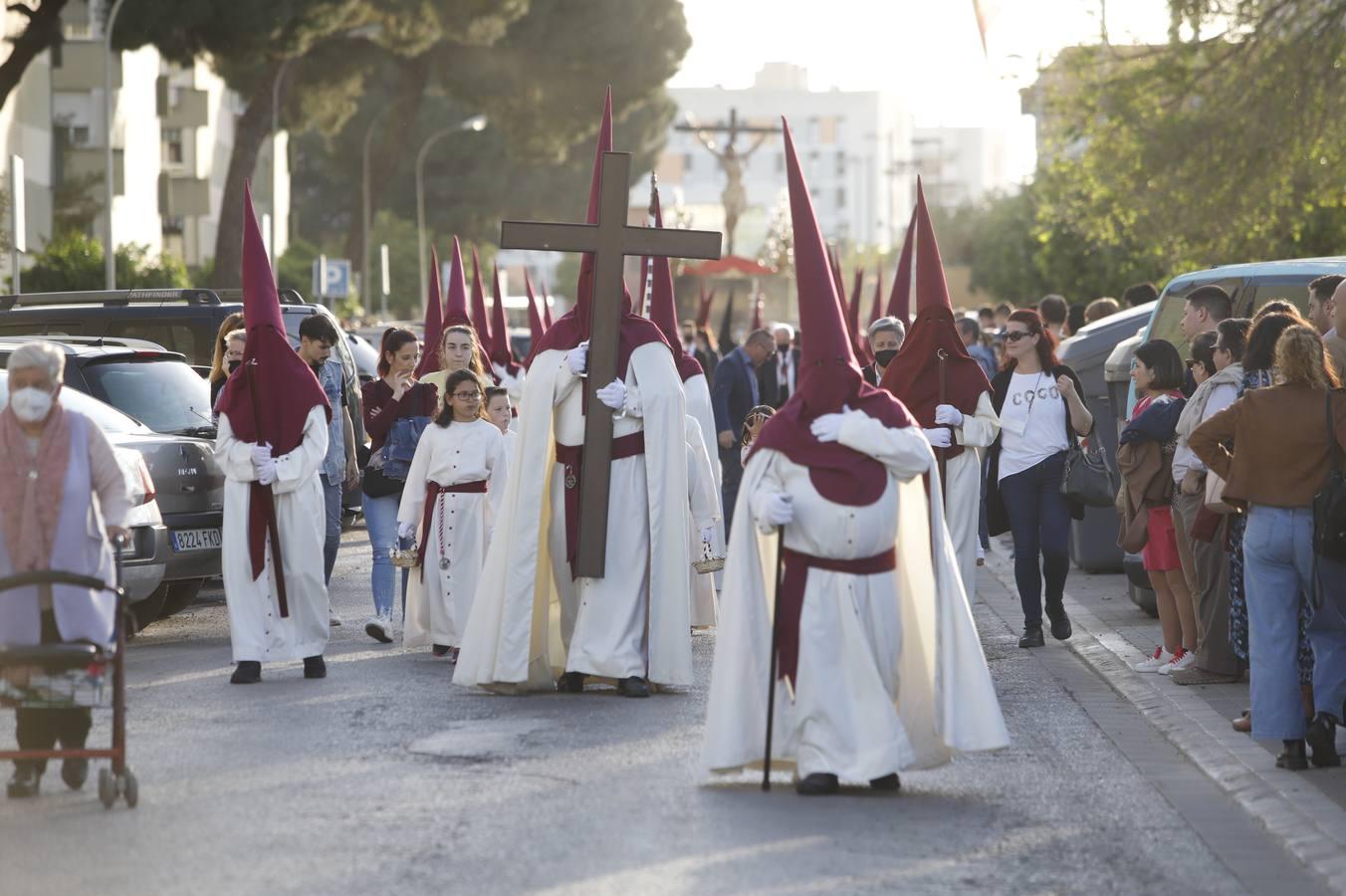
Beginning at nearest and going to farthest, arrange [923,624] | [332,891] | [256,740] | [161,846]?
[332,891] → [161,846] → [923,624] → [256,740]

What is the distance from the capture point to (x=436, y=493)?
12250mm

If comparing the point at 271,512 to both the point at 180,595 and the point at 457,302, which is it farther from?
the point at 457,302

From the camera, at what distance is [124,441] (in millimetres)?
12406

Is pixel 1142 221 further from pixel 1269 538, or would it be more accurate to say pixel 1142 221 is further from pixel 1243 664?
pixel 1269 538

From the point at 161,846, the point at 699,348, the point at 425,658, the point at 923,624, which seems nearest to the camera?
the point at 161,846

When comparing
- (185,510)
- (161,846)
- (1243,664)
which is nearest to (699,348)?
(185,510)

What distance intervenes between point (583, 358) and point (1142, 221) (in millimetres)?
19408

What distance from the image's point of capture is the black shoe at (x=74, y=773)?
8.19m

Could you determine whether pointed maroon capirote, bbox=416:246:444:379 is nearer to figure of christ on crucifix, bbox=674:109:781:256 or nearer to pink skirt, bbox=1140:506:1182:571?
pink skirt, bbox=1140:506:1182:571

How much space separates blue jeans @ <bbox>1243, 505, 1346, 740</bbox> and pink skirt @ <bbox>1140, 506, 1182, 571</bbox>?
2674mm

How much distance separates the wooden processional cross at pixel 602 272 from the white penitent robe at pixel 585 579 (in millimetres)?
118

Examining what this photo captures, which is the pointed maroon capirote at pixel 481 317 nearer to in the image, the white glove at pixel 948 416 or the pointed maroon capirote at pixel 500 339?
the pointed maroon capirote at pixel 500 339

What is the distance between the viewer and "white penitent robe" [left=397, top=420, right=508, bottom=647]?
12.1 meters

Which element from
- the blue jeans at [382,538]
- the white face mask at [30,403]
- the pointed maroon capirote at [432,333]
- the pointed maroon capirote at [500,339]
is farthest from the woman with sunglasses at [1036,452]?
the pointed maroon capirote at [500,339]
